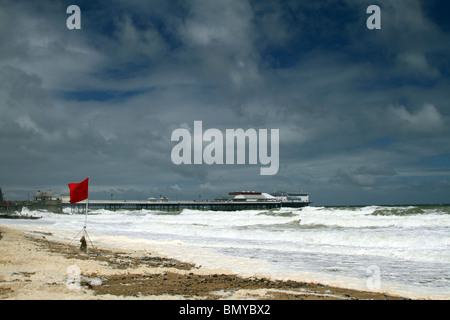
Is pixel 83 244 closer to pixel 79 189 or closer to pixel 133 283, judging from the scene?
pixel 79 189

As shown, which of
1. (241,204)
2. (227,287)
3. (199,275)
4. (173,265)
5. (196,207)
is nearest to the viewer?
(227,287)

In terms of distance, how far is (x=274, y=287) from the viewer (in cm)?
956

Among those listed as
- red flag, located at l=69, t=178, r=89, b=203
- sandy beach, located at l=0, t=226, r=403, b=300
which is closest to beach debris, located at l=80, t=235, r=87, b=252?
sandy beach, located at l=0, t=226, r=403, b=300

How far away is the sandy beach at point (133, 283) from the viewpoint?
8.13m

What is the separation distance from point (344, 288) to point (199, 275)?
438 cm

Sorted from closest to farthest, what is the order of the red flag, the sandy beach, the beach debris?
Answer: the sandy beach
the red flag
the beach debris

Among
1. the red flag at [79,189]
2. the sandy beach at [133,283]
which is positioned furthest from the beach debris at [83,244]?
the red flag at [79,189]

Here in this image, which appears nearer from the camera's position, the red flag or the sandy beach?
the sandy beach

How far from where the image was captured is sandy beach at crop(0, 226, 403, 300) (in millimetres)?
8133

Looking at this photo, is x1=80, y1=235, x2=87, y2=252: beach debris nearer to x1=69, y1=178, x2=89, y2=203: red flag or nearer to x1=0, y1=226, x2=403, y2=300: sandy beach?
x1=0, y1=226, x2=403, y2=300: sandy beach

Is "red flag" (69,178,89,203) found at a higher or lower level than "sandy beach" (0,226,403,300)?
higher

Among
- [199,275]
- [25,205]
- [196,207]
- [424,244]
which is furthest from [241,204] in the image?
[199,275]

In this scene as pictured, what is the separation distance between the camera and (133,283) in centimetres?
959
